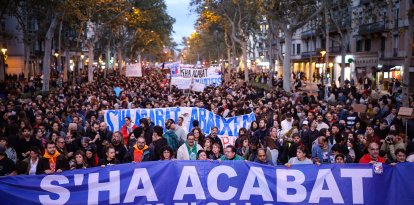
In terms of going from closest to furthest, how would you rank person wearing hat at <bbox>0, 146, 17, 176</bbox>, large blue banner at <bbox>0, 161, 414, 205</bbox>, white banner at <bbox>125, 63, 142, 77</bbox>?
1. large blue banner at <bbox>0, 161, 414, 205</bbox>
2. person wearing hat at <bbox>0, 146, 17, 176</bbox>
3. white banner at <bbox>125, 63, 142, 77</bbox>

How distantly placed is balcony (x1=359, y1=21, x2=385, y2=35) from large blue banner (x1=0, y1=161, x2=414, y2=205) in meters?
42.3

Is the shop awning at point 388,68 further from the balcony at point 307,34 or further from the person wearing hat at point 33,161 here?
the person wearing hat at point 33,161

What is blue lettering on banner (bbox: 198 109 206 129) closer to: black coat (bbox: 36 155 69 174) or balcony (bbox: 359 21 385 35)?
black coat (bbox: 36 155 69 174)

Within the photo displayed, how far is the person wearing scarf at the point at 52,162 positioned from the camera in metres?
9.05

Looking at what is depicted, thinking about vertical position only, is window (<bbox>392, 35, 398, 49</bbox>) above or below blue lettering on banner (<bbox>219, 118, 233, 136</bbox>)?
above

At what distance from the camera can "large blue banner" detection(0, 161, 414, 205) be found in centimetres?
819

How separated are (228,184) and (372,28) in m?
45.2

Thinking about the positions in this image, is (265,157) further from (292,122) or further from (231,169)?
(292,122)

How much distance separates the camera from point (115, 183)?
27.0 feet

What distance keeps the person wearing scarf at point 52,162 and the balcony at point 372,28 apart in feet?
141

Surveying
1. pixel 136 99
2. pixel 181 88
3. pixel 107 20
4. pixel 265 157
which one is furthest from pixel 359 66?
pixel 265 157

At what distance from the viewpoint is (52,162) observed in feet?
31.0

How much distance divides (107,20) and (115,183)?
1438 inches

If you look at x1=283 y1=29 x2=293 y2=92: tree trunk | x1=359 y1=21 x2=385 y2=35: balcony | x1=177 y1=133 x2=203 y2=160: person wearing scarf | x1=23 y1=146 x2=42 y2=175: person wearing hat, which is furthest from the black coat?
x1=359 y1=21 x2=385 y2=35: balcony
